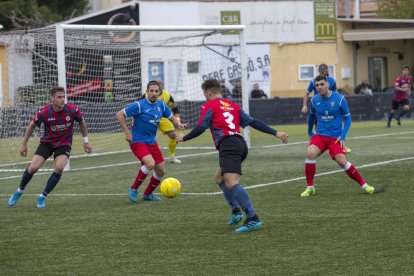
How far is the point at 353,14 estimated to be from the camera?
181ft

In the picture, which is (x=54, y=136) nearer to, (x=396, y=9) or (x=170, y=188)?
(x=170, y=188)

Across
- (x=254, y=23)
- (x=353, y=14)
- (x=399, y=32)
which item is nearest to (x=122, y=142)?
(x=254, y=23)

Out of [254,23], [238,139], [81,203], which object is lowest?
[81,203]

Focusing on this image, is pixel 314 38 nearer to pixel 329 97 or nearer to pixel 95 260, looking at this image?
pixel 329 97

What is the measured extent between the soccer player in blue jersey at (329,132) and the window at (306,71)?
31.3m

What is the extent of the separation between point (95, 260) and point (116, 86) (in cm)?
1494

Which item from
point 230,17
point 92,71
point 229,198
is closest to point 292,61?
point 230,17

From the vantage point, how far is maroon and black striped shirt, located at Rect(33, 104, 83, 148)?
44.1 ft

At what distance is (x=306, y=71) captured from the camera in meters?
45.0

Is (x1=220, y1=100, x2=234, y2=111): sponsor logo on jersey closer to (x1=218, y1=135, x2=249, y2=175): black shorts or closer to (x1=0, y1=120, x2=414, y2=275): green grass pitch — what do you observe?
(x1=218, y1=135, x2=249, y2=175): black shorts

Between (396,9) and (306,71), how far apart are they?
37.4 ft

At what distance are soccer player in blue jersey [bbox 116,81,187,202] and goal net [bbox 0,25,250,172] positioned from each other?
17.7 ft

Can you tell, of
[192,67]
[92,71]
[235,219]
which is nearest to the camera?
[235,219]

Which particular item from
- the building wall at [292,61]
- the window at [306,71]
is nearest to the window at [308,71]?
the window at [306,71]
